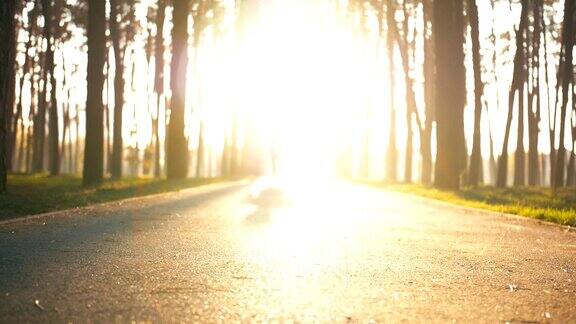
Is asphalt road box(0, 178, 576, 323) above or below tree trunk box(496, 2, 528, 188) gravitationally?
below

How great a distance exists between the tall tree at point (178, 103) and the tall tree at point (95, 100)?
498 centimetres

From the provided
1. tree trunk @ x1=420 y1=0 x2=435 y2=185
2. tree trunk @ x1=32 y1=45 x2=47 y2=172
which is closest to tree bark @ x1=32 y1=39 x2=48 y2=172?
tree trunk @ x1=32 y1=45 x2=47 y2=172

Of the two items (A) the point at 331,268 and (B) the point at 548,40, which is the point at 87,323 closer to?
(A) the point at 331,268

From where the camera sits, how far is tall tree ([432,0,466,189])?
69.9 ft

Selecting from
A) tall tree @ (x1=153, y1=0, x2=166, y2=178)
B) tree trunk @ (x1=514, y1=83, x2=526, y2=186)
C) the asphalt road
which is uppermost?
tall tree @ (x1=153, y1=0, x2=166, y2=178)

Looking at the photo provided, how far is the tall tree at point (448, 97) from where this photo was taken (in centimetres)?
2131

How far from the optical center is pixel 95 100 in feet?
62.2

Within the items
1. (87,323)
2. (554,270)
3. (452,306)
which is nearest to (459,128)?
(554,270)

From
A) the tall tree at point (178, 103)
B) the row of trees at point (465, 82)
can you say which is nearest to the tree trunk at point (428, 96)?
the row of trees at point (465, 82)

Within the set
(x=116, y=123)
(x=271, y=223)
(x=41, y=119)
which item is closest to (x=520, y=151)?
(x=116, y=123)

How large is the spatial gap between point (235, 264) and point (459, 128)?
56.5 feet

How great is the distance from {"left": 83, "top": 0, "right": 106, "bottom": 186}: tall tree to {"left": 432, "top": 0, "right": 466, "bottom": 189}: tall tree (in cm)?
1140

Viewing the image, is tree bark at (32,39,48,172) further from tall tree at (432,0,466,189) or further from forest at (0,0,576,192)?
tall tree at (432,0,466,189)

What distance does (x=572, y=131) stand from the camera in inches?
1387
